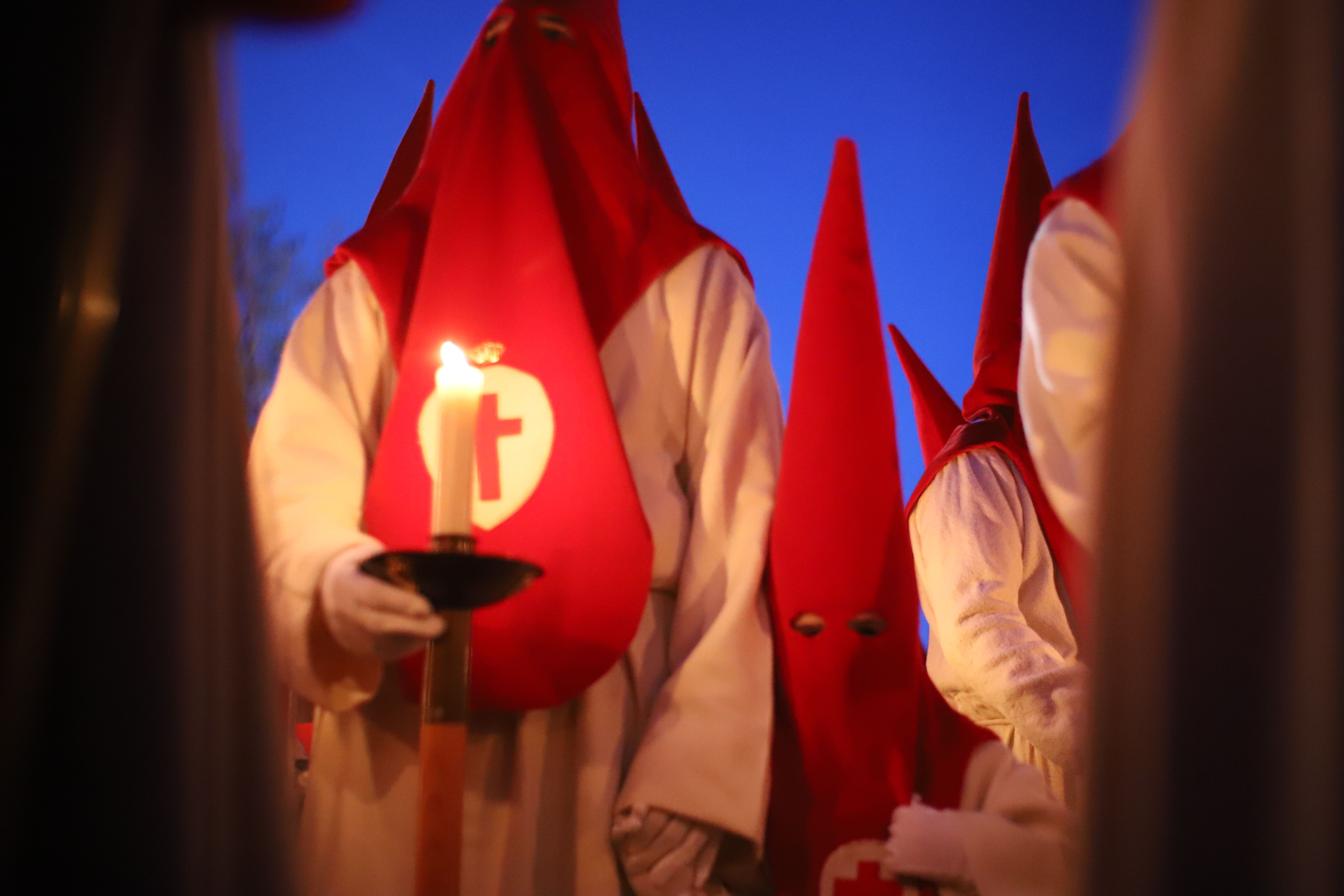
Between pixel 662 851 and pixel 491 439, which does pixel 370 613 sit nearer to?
pixel 491 439

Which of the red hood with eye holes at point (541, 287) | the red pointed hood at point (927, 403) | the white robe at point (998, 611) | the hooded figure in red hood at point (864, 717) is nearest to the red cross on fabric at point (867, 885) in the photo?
the hooded figure in red hood at point (864, 717)

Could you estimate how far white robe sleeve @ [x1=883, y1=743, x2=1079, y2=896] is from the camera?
1104 mm

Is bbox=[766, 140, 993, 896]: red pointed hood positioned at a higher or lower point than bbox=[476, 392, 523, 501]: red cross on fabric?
lower

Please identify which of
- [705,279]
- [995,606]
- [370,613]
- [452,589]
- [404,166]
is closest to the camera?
[452,589]

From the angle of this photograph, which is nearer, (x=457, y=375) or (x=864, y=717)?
(x=457, y=375)

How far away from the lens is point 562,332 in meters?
1.28

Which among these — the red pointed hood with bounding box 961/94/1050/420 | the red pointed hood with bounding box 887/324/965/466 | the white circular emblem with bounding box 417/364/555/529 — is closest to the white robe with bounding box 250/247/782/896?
the white circular emblem with bounding box 417/364/555/529

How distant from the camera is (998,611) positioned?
7.01 feet

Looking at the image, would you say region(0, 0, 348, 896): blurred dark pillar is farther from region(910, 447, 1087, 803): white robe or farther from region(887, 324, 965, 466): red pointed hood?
region(887, 324, 965, 466): red pointed hood

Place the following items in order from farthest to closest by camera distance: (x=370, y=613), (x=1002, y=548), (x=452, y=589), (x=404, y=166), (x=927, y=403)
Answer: (x=927, y=403) < (x=1002, y=548) < (x=404, y=166) < (x=370, y=613) < (x=452, y=589)

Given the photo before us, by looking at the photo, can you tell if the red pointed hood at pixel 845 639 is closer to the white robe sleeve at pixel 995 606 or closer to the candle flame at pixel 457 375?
the candle flame at pixel 457 375

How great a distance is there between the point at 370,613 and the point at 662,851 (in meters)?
0.39

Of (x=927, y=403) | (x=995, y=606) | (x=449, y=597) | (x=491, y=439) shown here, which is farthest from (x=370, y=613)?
(x=927, y=403)

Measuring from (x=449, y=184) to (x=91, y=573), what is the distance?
37.6 inches
